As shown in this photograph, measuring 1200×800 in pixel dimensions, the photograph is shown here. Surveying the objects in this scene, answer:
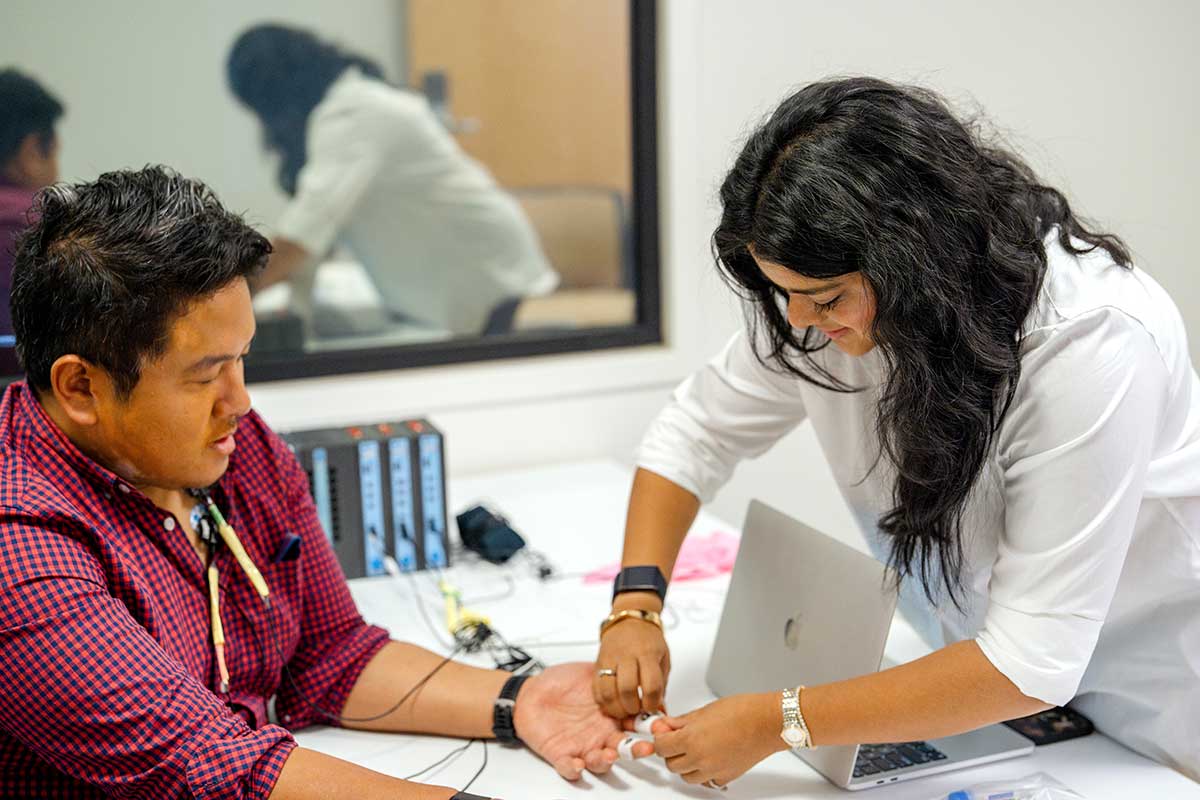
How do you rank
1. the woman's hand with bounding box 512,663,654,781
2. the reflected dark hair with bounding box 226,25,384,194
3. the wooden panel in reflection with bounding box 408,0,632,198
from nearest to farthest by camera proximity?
the woman's hand with bounding box 512,663,654,781
the reflected dark hair with bounding box 226,25,384,194
the wooden panel in reflection with bounding box 408,0,632,198

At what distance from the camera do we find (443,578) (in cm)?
187

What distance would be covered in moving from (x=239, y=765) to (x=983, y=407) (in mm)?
770

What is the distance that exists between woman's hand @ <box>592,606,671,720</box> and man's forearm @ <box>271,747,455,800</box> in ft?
0.93

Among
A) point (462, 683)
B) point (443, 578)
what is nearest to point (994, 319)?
point (462, 683)

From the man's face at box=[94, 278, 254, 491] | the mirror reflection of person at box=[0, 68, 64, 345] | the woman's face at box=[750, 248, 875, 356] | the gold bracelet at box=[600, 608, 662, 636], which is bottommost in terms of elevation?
the gold bracelet at box=[600, 608, 662, 636]

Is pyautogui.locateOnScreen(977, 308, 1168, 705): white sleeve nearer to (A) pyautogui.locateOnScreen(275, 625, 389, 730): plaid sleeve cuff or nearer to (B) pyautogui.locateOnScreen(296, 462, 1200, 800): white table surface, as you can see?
(B) pyautogui.locateOnScreen(296, 462, 1200, 800): white table surface

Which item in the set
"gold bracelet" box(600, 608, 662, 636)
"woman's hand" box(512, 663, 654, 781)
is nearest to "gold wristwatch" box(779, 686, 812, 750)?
"woman's hand" box(512, 663, 654, 781)

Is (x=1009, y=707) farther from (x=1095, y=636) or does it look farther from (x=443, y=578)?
(x=443, y=578)

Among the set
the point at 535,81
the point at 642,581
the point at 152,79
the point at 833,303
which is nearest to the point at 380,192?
the point at 152,79

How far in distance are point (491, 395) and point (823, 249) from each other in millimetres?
1440

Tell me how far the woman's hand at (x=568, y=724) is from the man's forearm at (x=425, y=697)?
5cm

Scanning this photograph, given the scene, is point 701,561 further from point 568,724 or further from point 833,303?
point 833,303

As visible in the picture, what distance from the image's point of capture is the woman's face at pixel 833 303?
1067 mm

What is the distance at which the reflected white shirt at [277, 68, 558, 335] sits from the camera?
2.73 metres
